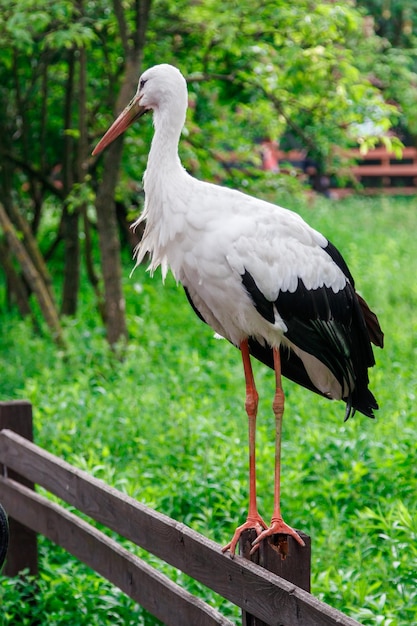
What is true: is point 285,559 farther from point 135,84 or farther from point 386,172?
point 386,172

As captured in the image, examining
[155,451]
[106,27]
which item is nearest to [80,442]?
[155,451]

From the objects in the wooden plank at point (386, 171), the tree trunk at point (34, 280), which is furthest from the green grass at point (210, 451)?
the wooden plank at point (386, 171)

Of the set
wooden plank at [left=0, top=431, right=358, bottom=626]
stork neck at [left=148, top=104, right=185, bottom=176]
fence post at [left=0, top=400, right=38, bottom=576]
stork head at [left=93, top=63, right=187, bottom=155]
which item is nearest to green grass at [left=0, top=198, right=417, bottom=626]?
fence post at [left=0, top=400, right=38, bottom=576]

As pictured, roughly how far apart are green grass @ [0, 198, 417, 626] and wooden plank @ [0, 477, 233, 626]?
30 centimetres

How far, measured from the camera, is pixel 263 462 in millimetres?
5453

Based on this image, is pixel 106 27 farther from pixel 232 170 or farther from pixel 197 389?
pixel 197 389

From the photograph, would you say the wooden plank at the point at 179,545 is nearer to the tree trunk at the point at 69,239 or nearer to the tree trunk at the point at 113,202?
the tree trunk at the point at 113,202

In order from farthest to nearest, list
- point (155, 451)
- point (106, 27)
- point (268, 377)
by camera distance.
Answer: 1. point (106, 27)
2. point (268, 377)
3. point (155, 451)

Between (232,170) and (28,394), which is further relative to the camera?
(232,170)

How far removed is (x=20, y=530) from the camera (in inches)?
202

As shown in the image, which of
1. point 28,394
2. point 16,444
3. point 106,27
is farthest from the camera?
point 106,27

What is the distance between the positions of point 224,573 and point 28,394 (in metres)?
3.89

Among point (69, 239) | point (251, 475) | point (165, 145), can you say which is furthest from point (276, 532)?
point (69, 239)

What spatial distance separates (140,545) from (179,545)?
362mm
